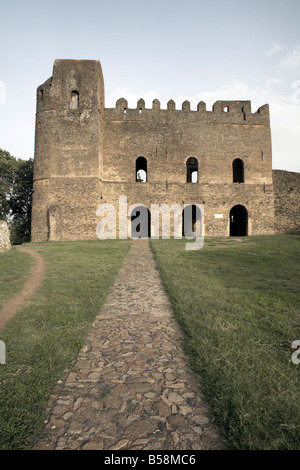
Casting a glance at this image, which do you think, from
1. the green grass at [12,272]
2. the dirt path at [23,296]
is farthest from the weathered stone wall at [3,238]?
the dirt path at [23,296]

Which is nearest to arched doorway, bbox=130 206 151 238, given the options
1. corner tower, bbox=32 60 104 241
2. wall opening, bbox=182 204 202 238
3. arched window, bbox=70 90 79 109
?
wall opening, bbox=182 204 202 238

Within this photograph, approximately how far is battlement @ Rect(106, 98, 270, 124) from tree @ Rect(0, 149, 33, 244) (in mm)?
10779

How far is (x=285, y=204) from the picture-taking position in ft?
71.5

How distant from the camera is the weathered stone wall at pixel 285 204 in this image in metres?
21.7

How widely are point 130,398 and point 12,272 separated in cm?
676

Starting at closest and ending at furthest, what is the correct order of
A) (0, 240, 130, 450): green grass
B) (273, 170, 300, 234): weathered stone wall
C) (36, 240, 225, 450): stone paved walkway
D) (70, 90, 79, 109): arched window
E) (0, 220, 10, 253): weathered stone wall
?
(36, 240, 225, 450): stone paved walkway < (0, 240, 130, 450): green grass < (0, 220, 10, 253): weathered stone wall < (70, 90, 79, 109): arched window < (273, 170, 300, 234): weathered stone wall

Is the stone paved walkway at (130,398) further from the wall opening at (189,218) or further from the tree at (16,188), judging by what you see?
the tree at (16,188)

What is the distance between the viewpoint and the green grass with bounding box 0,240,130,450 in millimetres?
2158

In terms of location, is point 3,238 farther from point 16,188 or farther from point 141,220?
point 16,188

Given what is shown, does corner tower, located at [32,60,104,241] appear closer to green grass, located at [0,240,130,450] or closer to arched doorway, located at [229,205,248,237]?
green grass, located at [0,240,130,450]

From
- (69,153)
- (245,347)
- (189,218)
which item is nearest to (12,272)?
(245,347)

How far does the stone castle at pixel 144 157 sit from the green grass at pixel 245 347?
13363 mm

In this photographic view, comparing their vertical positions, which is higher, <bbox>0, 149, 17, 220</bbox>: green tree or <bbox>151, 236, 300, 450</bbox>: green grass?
<bbox>0, 149, 17, 220</bbox>: green tree
